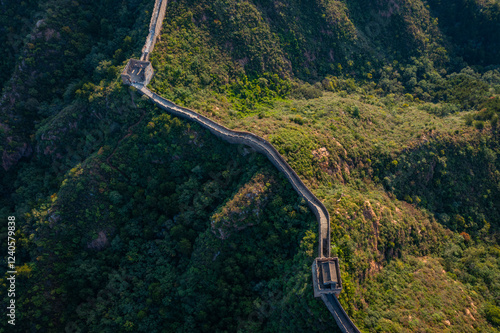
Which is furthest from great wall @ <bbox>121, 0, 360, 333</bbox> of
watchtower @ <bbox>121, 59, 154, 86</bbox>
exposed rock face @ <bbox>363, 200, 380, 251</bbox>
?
exposed rock face @ <bbox>363, 200, 380, 251</bbox>

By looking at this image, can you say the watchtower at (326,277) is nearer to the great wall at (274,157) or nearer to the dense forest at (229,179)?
the great wall at (274,157)

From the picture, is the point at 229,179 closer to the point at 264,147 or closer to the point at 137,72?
the point at 264,147

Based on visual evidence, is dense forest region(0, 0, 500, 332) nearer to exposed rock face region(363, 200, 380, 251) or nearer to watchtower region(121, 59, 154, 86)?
exposed rock face region(363, 200, 380, 251)

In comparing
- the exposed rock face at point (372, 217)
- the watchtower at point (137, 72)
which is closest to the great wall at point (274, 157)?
the watchtower at point (137, 72)

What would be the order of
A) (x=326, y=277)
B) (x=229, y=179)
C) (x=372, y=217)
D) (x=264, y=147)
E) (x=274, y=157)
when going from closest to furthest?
1. (x=326, y=277)
2. (x=372, y=217)
3. (x=274, y=157)
4. (x=264, y=147)
5. (x=229, y=179)

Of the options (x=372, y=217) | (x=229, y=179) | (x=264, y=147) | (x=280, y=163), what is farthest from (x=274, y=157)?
(x=372, y=217)

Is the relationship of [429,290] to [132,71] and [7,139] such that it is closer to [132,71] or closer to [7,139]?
[132,71]
